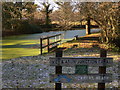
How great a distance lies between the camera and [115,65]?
7172mm

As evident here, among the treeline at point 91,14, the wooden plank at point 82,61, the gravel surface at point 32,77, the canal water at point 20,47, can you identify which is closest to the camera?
the wooden plank at point 82,61

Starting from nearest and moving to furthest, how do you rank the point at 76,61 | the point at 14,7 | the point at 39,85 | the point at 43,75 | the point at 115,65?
the point at 76,61
the point at 39,85
the point at 43,75
the point at 115,65
the point at 14,7

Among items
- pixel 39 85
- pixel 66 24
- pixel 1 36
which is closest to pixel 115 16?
pixel 66 24

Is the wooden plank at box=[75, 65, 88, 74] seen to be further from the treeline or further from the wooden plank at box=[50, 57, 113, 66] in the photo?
the treeline

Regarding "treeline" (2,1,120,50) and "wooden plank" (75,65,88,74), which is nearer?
"wooden plank" (75,65,88,74)

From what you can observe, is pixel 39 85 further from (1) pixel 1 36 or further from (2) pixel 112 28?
(1) pixel 1 36

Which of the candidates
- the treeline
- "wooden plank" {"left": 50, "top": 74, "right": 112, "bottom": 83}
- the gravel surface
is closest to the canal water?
the treeline

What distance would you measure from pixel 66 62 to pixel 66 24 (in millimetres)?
10686

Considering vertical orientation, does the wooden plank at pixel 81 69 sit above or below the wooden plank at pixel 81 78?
above

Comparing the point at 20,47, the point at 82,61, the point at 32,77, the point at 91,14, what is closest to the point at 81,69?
the point at 82,61

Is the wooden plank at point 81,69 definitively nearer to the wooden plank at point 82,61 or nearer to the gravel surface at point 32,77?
the wooden plank at point 82,61

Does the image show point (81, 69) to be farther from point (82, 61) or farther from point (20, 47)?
point (20, 47)

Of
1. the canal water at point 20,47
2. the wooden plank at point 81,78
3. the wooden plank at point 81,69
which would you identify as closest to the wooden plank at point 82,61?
the wooden plank at point 81,69

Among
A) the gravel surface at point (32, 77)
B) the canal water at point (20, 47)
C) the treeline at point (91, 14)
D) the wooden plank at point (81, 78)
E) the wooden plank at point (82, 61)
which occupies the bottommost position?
the gravel surface at point (32, 77)
